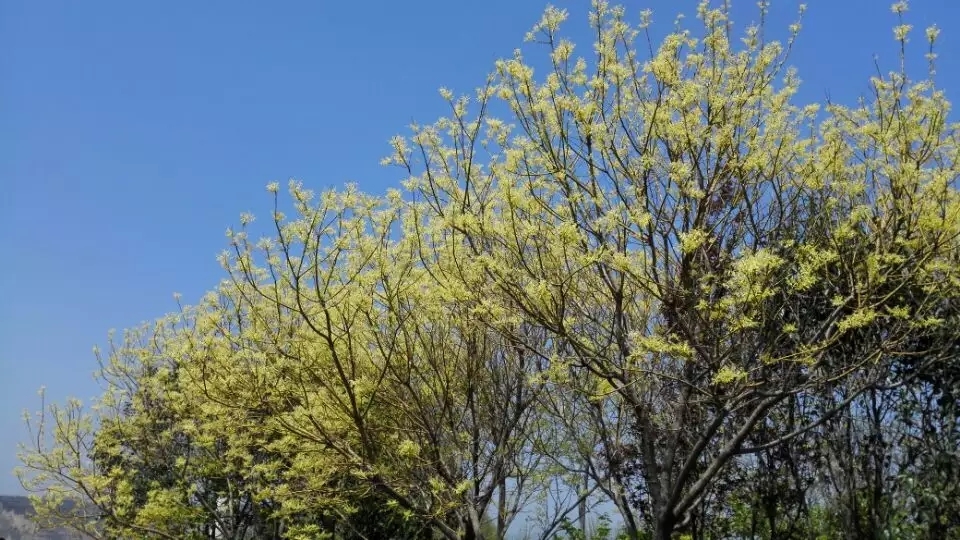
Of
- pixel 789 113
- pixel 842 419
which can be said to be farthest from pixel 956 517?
pixel 789 113

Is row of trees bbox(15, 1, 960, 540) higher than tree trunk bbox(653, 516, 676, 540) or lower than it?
higher

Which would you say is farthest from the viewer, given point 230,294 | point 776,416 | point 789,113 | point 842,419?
point 230,294

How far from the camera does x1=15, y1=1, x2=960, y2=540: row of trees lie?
19.4 feet

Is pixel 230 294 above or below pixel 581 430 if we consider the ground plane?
above

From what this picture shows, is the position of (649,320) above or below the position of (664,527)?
above

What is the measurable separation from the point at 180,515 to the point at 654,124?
9.23 meters

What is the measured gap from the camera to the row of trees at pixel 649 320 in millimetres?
5914

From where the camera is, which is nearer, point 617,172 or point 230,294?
point 617,172

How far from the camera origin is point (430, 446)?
7.66 meters

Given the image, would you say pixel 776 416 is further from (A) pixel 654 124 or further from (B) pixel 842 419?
(A) pixel 654 124

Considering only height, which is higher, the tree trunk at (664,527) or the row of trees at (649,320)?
the row of trees at (649,320)

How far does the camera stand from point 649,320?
7547 mm

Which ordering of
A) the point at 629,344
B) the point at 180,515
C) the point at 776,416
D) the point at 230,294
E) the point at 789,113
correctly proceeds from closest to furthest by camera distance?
the point at 629,344 < the point at 789,113 < the point at 776,416 < the point at 230,294 < the point at 180,515

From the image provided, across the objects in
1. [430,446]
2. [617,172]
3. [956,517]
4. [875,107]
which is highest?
[875,107]
